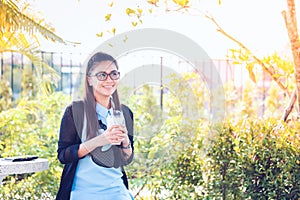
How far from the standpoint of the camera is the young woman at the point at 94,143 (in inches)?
93.1

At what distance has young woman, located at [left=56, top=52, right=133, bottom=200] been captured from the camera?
7.76 ft

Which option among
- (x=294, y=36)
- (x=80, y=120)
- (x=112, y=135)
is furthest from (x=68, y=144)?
(x=294, y=36)

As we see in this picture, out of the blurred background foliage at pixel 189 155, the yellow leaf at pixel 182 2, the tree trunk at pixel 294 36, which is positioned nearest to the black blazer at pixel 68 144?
the blurred background foliage at pixel 189 155

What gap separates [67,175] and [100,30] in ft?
4.29

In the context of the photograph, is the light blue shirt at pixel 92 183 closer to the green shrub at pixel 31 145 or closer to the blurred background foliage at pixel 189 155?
the blurred background foliage at pixel 189 155

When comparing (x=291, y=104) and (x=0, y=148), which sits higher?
(x=291, y=104)

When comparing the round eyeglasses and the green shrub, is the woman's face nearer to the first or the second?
the round eyeglasses

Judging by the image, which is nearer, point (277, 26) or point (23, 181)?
point (23, 181)

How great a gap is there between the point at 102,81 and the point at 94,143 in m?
0.34

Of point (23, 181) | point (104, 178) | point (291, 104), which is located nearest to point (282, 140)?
point (291, 104)

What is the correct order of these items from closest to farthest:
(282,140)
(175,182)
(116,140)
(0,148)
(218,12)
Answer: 1. (116,140)
2. (282,140)
3. (175,182)
4. (0,148)
5. (218,12)

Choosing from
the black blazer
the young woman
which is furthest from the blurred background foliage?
the black blazer

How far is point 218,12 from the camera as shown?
3902mm

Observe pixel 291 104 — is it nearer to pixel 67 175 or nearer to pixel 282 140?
pixel 282 140
